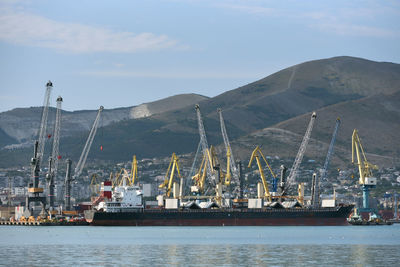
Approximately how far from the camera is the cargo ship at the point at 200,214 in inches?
6826

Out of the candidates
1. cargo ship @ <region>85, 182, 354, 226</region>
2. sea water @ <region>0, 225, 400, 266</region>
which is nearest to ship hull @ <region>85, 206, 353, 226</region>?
cargo ship @ <region>85, 182, 354, 226</region>

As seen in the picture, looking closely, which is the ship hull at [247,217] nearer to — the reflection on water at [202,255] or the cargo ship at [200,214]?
the cargo ship at [200,214]

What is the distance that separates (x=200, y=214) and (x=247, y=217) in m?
10.1

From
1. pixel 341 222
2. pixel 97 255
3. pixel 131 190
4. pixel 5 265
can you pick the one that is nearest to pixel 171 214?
pixel 131 190

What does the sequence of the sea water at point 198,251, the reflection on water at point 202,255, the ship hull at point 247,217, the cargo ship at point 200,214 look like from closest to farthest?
1. the reflection on water at point 202,255
2. the sea water at point 198,251
3. the cargo ship at point 200,214
4. the ship hull at point 247,217

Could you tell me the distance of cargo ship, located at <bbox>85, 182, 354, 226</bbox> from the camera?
173375 mm

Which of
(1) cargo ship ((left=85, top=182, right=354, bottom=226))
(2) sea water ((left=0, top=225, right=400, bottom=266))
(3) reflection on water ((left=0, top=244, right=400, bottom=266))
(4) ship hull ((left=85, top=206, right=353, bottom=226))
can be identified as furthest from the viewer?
(4) ship hull ((left=85, top=206, right=353, bottom=226))

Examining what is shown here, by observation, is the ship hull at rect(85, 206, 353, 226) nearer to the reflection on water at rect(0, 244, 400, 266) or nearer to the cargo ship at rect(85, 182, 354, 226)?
the cargo ship at rect(85, 182, 354, 226)

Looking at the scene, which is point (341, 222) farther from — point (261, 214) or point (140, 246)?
point (140, 246)

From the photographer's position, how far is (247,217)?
18038 cm

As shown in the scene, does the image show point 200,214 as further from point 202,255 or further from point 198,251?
point 202,255

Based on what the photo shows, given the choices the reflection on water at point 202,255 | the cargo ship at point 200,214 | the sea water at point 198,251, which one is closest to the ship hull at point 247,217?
the cargo ship at point 200,214

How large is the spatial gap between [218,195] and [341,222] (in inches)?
1111

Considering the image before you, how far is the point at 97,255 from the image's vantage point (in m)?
93.3
